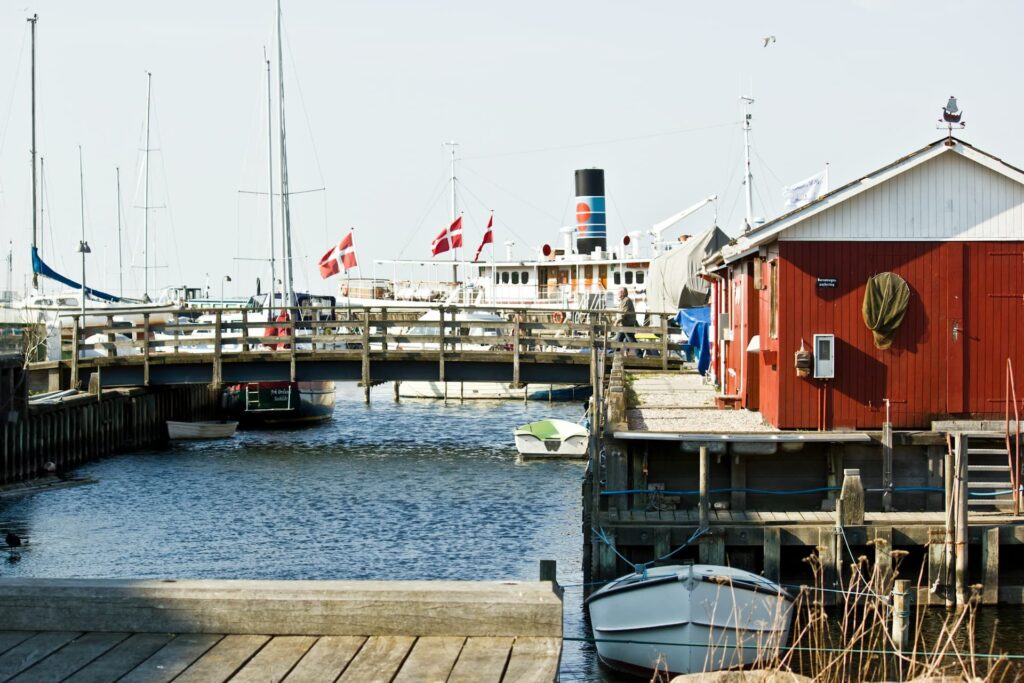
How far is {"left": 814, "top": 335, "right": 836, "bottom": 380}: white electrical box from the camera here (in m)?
18.7

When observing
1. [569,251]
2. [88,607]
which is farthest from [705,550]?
[569,251]

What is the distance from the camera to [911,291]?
61.5 feet

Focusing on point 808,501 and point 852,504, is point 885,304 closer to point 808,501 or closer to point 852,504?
point 808,501

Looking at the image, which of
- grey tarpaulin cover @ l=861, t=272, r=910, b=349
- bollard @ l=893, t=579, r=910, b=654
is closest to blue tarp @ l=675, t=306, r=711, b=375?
grey tarpaulin cover @ l=861, t=272, r=910, b=349

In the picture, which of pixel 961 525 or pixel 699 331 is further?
pixel 699 331

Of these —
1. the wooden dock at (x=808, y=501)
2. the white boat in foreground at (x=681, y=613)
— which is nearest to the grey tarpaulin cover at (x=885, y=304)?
the wooden dock at (x=808, y=501)

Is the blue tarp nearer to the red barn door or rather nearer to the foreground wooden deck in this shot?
the red barn door

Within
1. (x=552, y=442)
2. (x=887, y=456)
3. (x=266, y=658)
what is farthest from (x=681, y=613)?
(x=552, y=442)

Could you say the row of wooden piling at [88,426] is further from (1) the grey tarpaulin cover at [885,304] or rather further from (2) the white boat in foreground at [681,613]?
(2) the white boat in foreground at [681,613]

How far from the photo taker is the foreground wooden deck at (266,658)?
5234mm

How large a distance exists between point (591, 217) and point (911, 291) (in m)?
46.9

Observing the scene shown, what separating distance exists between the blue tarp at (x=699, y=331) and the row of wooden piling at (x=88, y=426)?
15.6 m

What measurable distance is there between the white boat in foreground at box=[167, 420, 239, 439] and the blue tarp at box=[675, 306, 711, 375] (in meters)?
14.5

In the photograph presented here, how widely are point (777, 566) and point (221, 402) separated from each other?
33.2 metres
